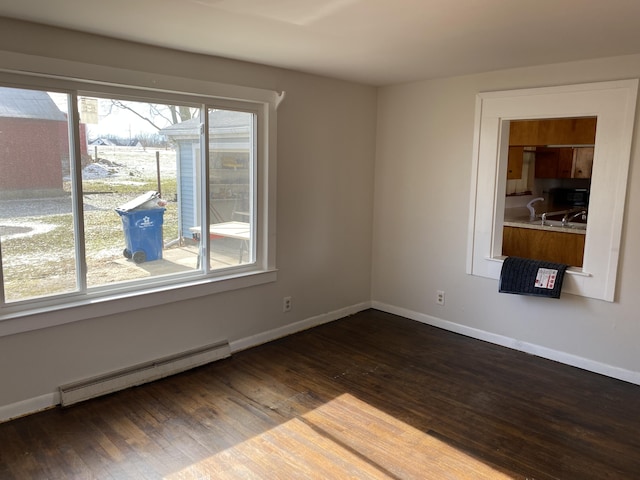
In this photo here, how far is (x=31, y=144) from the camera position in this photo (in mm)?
2740

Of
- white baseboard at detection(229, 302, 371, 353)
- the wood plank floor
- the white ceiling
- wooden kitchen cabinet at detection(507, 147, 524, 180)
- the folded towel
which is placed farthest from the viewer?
wooden kitchen cabinet at detection(507, 147, 524, 180)

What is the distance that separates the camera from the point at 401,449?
253cm

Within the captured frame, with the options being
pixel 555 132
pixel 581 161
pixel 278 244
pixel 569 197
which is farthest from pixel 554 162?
pixel 278 244

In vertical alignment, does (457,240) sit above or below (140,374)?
above

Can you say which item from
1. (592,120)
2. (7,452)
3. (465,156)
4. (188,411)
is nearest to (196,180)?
(188,411)

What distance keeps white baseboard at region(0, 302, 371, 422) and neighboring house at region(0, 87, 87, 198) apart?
47.9 inches

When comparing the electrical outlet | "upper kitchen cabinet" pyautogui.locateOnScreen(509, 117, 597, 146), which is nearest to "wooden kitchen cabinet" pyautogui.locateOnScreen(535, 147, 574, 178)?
"upper kitchen cabinet" pyautogui.locateOnScreen(509, 117, 597, 146)

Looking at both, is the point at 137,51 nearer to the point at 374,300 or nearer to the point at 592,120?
the point at 374,300

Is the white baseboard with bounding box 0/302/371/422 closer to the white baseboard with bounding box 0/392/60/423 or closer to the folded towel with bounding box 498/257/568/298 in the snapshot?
the white baseboard with bounding box 0/392/60/423

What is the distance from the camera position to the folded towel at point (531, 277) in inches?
Answer: 140

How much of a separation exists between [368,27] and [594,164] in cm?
196

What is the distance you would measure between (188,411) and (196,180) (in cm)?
162

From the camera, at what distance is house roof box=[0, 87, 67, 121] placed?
262 centimetres

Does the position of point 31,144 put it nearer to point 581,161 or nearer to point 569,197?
point 581,161
